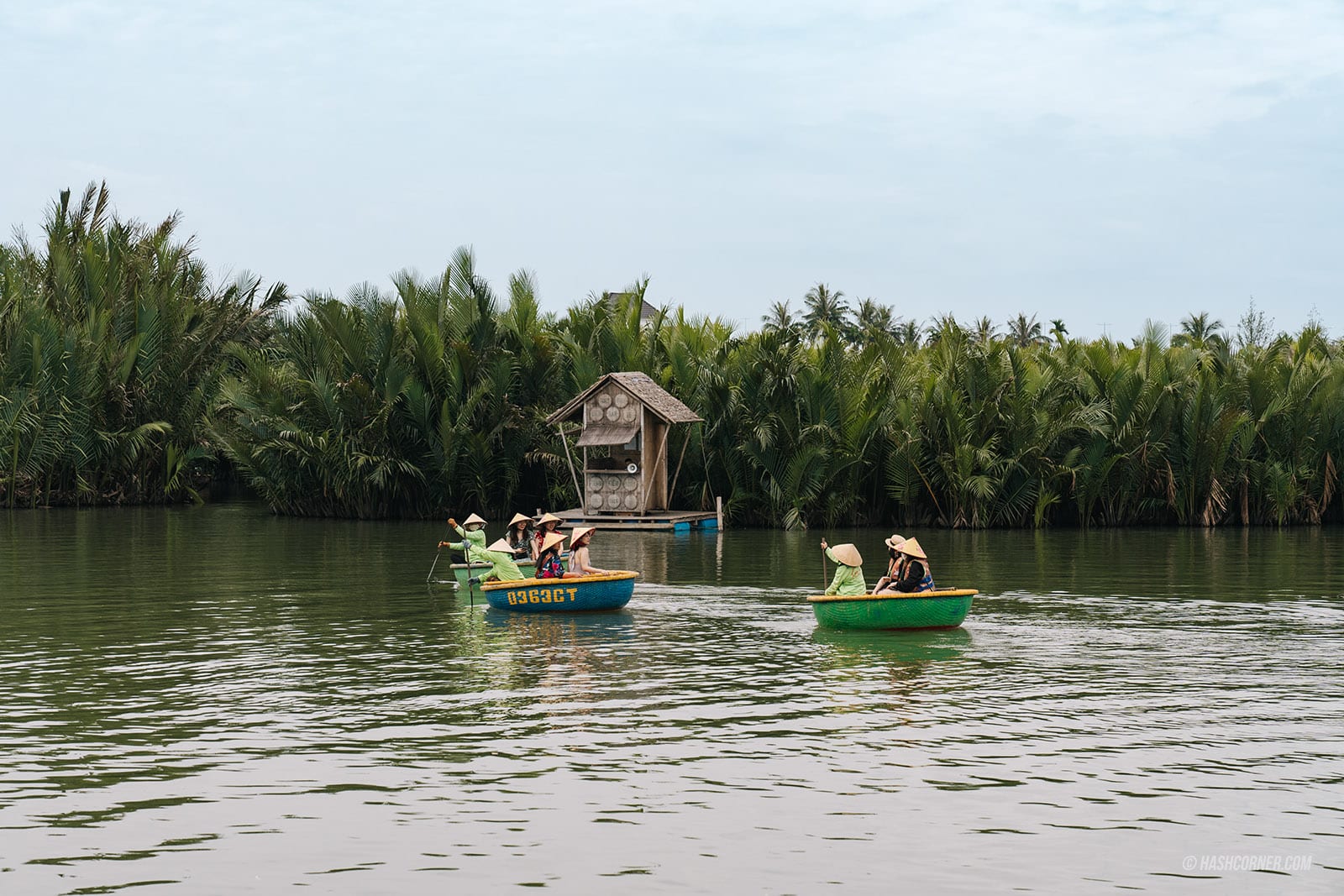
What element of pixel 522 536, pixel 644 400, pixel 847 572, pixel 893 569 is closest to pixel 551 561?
pixel 522 536

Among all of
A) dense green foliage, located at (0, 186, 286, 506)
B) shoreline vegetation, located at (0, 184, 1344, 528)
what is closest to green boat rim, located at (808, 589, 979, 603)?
shoreline vegetation, located at (0, 184, 1344, 528)

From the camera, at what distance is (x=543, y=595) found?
19.0 meters

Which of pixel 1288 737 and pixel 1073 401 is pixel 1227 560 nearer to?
pixel 1073 401

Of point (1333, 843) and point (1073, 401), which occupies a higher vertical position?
point (1073, 401)

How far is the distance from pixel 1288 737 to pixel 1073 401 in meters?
23.9

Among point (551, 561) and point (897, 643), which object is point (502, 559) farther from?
point (897, 643)

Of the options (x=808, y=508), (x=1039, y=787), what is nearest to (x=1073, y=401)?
(x=808, y=508)

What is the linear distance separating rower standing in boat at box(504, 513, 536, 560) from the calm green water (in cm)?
168

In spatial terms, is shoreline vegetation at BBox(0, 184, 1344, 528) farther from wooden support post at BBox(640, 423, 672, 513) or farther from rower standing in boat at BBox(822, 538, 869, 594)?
rower standing in boat at BBox(822, 538, 869, 594)

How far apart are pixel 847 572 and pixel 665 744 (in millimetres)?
6489

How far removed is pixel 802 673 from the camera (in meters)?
14.7

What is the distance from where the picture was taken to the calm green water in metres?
8.59

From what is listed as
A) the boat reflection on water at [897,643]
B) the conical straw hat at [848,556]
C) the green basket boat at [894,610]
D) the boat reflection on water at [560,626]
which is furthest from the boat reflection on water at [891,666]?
the boat reflection on water at [560,626]

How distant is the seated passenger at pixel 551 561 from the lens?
1923 centimetres
